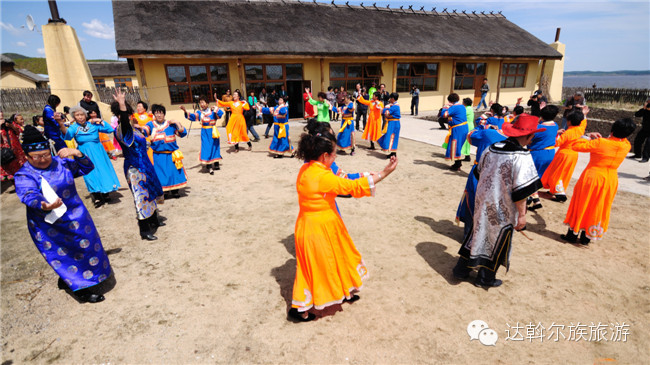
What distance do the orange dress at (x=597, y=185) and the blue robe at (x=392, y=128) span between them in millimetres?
4477

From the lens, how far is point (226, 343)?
2.63 m

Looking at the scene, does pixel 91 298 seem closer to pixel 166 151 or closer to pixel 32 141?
pixel 32 141

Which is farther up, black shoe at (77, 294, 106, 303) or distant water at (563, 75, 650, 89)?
distant water at (563, 75, 650, 89)

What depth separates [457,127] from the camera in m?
7.02

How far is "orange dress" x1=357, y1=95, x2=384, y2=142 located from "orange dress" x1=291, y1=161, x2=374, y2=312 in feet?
21.1

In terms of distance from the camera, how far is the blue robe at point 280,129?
820 centimetres

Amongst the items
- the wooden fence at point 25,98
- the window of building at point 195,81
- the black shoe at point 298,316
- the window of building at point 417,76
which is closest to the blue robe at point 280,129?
the window of building at point 195,81

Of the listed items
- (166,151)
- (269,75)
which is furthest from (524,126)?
(269,75)

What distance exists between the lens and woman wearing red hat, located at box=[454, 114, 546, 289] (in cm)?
266

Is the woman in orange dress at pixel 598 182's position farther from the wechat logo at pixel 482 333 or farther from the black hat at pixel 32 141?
the black hat at pixel 32 141

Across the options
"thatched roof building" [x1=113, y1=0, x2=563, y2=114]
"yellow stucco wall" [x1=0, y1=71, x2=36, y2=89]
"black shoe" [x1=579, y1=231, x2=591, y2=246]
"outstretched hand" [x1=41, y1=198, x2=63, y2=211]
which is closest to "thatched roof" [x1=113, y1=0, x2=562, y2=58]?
"thatched roof building" [x1=113, y1=0, x2=563, y2=114]

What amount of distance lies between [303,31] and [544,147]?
41.2 ft

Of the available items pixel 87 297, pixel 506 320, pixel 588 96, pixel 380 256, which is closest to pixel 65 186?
pixel 87 297

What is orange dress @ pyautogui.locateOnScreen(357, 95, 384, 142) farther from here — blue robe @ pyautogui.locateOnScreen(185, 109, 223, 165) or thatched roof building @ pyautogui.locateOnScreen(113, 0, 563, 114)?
thatched roof building @ pyautogui.locateOnScreen(113, 0, 563, 114)
